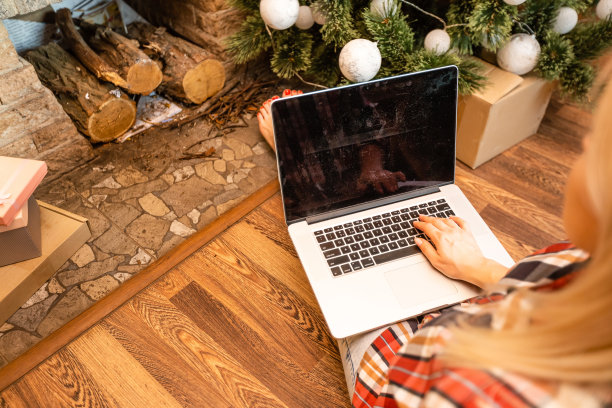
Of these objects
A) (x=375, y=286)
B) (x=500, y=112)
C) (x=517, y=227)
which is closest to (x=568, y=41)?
(x=500, y=112)

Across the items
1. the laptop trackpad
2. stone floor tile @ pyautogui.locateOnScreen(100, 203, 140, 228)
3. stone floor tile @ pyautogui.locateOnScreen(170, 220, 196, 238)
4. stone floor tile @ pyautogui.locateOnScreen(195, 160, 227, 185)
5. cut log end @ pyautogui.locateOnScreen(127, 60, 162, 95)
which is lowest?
stone floor tile @ pyautogui.locateOnScreen(170, 220, 196, 238)

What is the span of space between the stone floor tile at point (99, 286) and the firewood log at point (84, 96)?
0.51 meters

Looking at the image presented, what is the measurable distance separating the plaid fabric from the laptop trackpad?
0.15 ft

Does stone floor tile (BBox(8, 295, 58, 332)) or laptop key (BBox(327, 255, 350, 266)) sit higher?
laptop key (BBox(327, 255, 350, 266))

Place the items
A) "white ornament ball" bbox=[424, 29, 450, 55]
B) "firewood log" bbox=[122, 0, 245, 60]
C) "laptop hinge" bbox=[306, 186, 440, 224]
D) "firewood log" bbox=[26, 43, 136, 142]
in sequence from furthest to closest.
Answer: "firewood log" bbox=[122, 0, 245, 60] → "firewood log" bbox=[26, 43, 136, 142] → "white ornament ball" bbox=[424, 29, 450, 55] → "laptop hinge" bbox=[306, 186, 440, 224]

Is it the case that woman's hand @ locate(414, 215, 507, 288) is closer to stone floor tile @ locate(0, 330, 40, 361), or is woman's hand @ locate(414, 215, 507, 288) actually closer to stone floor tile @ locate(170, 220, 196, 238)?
stone floor tile @ locate(170, 220, 196, 238)

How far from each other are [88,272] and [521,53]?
4.34 ft

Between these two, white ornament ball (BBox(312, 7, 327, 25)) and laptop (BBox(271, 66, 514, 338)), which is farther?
white ornament ball (BBox(312, 7, 327, 25))

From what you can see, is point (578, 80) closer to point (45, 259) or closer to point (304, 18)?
point (304, 18)

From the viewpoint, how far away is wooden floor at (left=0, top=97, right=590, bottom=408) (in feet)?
3.20

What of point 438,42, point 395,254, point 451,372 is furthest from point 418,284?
point 438,42

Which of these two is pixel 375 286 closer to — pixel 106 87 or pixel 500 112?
pixel 500 112

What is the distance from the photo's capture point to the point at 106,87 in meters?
1.46

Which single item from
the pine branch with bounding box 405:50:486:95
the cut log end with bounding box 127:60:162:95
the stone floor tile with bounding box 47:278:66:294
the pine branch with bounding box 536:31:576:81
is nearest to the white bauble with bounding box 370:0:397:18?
the pine branch with bounding box 405:50:486:95
